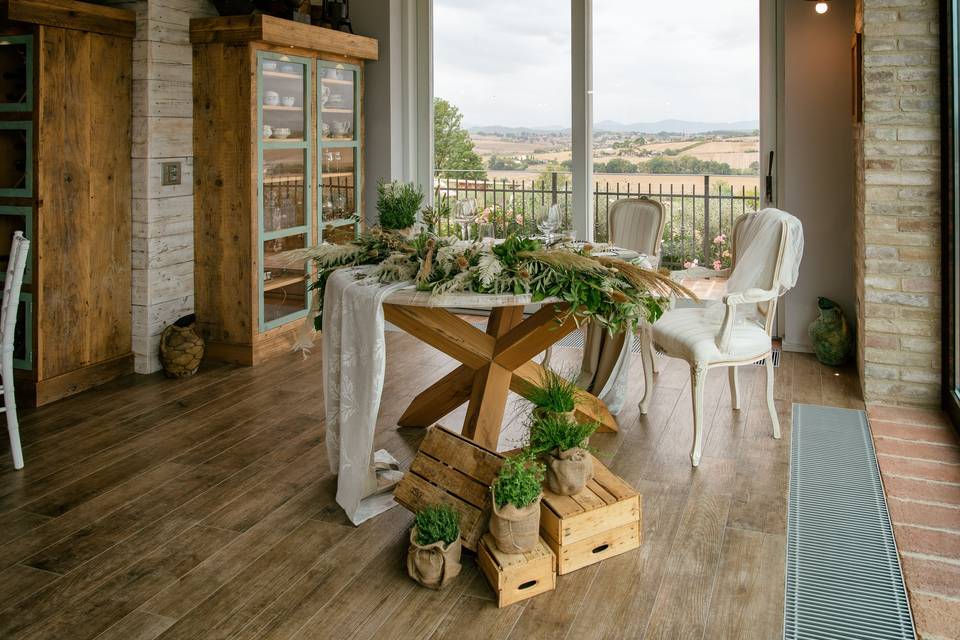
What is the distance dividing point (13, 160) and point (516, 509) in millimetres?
3368

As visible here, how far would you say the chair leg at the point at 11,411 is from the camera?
339 centimetres

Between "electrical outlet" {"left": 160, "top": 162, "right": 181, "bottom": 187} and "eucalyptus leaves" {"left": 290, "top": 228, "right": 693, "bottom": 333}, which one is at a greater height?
"electrical outlet" {"left": 160, "top": 162, "right": 181, "bottom": 187}

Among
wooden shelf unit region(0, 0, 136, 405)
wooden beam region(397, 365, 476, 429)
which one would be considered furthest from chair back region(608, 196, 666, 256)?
wooden shelf unit region(0, 0, 136, 405)

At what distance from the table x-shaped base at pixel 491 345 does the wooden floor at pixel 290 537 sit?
1.26ft

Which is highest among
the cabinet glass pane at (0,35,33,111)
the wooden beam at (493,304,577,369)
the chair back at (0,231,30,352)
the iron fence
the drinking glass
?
the cabinet glass pane at (0,35,33,111)

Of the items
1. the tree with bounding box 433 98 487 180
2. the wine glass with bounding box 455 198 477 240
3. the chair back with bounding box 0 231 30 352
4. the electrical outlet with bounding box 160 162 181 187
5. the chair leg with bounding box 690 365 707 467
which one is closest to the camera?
the chair back with bounding box 0 231 30 352

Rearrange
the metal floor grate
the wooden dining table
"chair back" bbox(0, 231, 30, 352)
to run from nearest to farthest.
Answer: the metal floor grate → the wooden dining table → "chair back" bbox(0, 231, 30, 352)

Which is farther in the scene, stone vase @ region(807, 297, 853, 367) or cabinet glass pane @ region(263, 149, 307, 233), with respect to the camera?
cabinet glass pane @ region(263, 149, 307, 233)

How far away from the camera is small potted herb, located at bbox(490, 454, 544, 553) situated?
2.54 meters

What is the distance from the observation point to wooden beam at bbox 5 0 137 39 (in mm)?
4035

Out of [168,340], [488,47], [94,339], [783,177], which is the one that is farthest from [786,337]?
[94,339]

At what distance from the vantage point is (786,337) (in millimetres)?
5371

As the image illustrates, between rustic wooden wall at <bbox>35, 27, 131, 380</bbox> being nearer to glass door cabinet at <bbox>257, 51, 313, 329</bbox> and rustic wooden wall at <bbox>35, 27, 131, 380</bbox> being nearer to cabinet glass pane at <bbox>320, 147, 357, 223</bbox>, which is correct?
glass door cabinet at <bbox>257, 51, 313, 329</bbox>

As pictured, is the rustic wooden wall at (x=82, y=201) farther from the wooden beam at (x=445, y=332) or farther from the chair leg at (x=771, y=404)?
the chair leg at (x=771, y=404)
